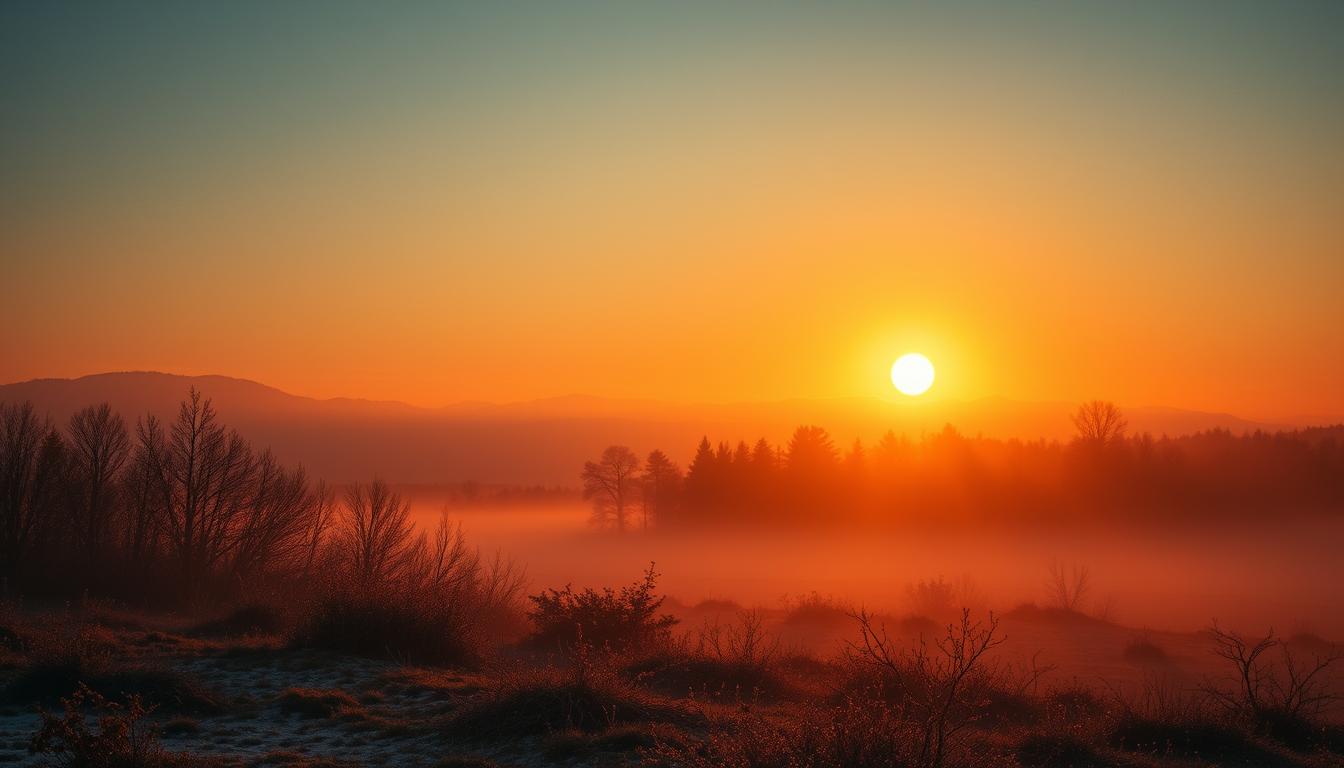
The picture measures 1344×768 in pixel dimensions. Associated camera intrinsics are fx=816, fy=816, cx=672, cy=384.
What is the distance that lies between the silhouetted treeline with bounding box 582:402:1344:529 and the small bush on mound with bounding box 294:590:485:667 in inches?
2266

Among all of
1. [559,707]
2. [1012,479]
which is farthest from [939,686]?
[1012,479]

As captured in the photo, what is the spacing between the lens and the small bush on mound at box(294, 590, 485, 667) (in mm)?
14422

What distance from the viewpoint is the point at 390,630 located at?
14891 millimetres

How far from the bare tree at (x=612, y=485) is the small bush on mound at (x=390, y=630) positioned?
72.2 m

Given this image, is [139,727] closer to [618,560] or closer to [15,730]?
[15,730]

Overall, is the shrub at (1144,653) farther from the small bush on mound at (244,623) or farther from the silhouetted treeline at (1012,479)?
the silhouetted treeline at (1012,479)

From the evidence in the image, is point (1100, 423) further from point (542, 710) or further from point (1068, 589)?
point (542, 710)

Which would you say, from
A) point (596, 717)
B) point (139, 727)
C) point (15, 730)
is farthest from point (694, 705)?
point (15, 730)

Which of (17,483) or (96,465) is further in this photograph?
(96,465)

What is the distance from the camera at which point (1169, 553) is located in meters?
63.6

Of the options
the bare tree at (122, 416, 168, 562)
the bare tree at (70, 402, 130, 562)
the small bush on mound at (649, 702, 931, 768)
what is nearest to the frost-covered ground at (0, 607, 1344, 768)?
the small bush on mound at (649, 702, 931, 768)

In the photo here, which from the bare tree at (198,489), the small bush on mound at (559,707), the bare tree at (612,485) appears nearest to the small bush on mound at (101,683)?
the small bush on mound at (559,707)

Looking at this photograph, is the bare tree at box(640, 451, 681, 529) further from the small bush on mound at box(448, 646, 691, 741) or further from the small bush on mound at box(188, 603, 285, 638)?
the small bush on mound at box(448, 646, 691, 741)

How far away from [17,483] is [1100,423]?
238ft
